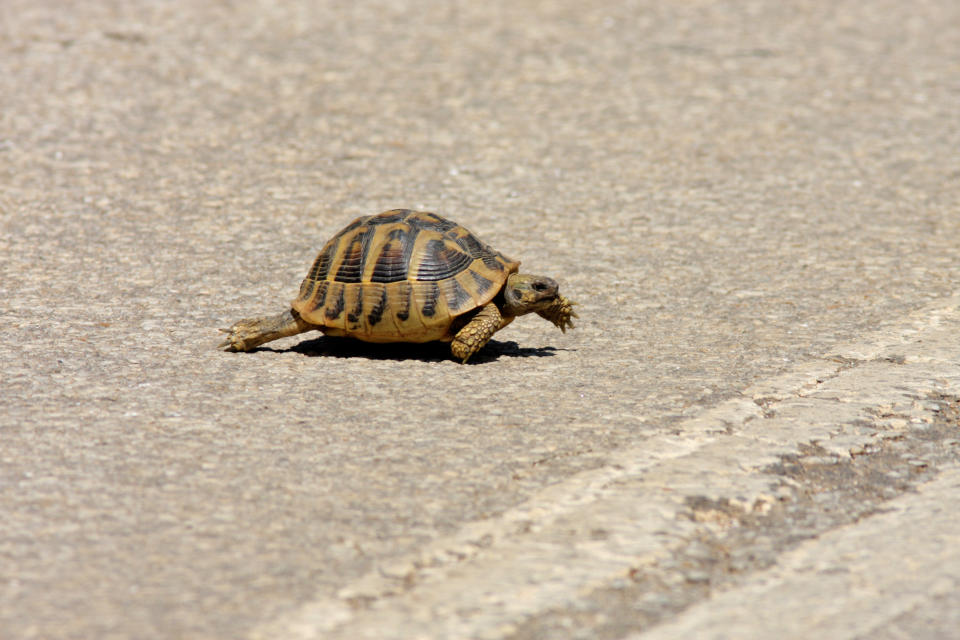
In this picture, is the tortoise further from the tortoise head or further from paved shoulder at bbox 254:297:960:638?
paved shoulder at bbox 254:297:960:638

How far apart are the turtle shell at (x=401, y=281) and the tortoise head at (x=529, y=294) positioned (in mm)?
71

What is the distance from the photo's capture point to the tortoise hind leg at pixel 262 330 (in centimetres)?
529

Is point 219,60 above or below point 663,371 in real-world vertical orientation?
above

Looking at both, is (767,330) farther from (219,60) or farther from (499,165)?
(219,60)

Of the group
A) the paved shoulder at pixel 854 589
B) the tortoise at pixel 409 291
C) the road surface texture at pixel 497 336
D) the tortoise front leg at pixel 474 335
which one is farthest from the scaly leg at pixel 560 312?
the paved shoulder at pixel 854 589

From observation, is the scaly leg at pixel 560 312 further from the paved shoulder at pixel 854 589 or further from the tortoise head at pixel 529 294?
the paved shoulder at pixel 854 589

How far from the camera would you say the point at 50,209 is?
24.0ft

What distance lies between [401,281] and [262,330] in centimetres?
79

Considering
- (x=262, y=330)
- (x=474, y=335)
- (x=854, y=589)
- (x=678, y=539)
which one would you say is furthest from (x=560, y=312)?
(x=854, y=589)

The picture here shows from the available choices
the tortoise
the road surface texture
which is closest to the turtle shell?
the tortoise

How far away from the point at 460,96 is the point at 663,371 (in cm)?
520

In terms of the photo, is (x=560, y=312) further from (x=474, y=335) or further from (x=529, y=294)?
(x=474, y=335)

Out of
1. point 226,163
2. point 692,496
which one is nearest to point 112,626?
point 692,496

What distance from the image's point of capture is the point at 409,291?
507cm
